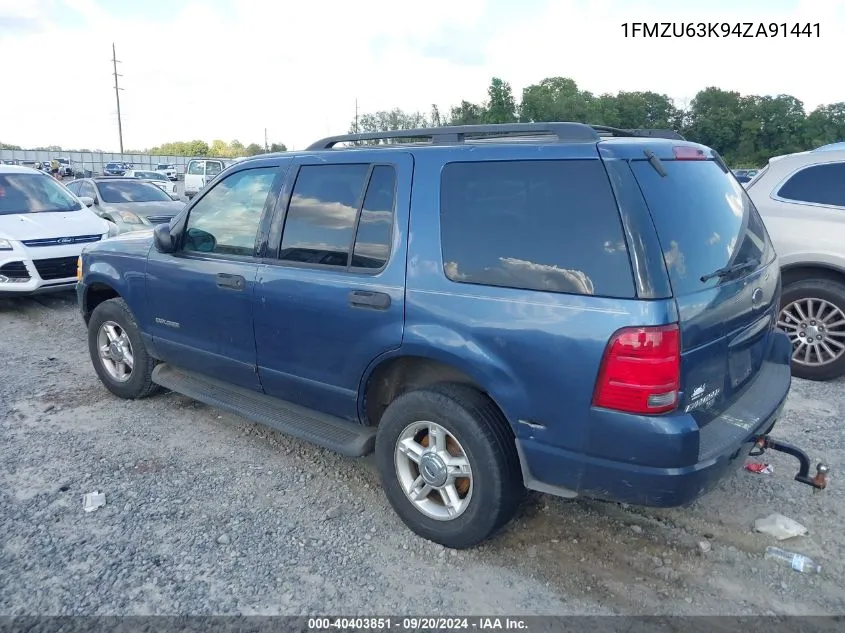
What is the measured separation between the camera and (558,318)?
2.54 m

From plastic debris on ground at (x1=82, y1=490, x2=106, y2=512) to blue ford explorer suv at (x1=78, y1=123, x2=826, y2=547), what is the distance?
33.3 inches

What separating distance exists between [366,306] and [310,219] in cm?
74

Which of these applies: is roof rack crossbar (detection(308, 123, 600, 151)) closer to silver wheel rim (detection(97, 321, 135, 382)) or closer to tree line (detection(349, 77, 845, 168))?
silver wheel rim (detection(97, 321, 135, 382))

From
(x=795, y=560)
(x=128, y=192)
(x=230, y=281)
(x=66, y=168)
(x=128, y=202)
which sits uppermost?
(x=66, y=168)

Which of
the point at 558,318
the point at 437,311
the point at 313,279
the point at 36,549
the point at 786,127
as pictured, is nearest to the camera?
the point at 558,318

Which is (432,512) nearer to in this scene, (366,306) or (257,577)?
(257,577)

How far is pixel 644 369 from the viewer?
2.38 m

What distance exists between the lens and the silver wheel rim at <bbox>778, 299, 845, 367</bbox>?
529cm

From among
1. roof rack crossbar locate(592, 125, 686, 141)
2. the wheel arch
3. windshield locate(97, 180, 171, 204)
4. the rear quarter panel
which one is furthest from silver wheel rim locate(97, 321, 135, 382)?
windshield locate(97, 180, 171, 204)

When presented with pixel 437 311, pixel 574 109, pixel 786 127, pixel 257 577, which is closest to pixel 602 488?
pixel 437 311

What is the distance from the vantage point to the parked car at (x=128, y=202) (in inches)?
443

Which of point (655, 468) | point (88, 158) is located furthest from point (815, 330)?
point (88, 158)

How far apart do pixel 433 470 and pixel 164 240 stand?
2496 mm

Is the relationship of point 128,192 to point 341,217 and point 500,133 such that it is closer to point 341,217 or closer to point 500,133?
point 341,217
